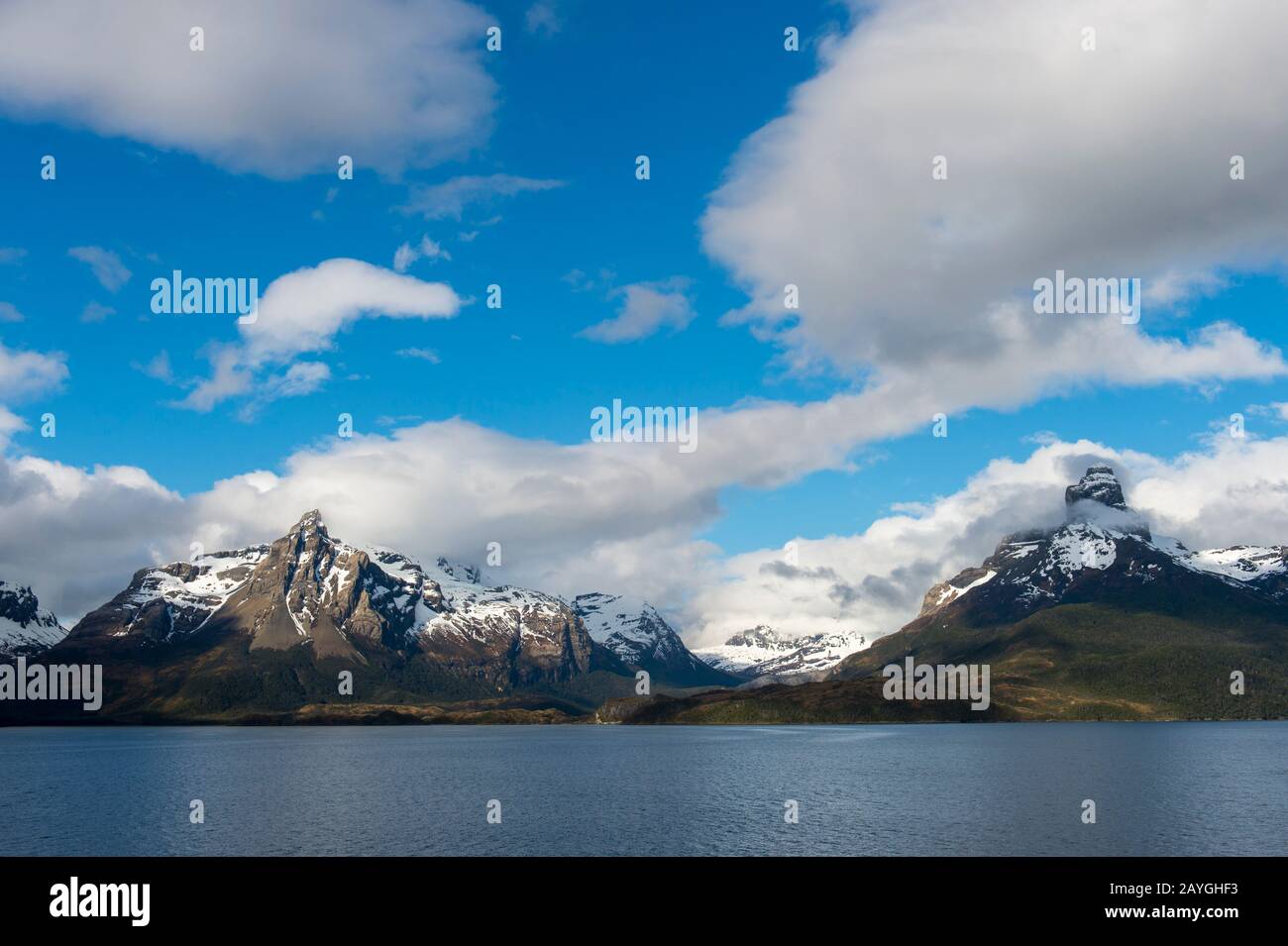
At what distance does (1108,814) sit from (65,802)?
16184cm

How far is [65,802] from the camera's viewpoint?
16300 cm

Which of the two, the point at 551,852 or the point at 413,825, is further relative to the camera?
the point at 413,825
